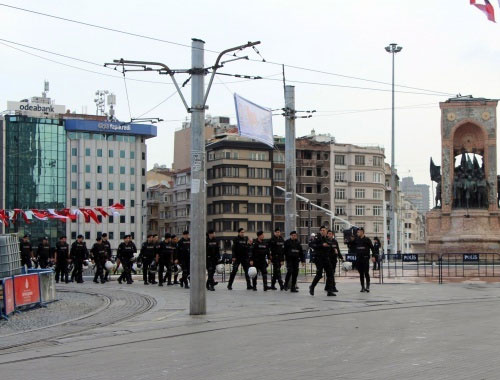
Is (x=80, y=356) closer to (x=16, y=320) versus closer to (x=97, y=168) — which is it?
(x=16, y=320)

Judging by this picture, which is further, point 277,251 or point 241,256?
point 241,256

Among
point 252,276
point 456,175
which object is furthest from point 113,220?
point 252,276

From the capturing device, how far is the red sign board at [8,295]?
1850 cm

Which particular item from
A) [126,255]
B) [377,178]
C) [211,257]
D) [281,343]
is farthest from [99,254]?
[377,178]

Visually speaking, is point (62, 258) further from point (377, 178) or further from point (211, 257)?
point (377, 178)

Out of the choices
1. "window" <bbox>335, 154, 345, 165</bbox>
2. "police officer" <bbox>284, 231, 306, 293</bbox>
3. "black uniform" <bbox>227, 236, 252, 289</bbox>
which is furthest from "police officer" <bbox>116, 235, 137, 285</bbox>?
"window" <bbox>335, 154, 345, 165</bbox>

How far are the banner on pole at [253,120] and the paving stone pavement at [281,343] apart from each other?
27.8 feet

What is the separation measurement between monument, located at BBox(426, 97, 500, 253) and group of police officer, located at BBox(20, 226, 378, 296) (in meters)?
23.7

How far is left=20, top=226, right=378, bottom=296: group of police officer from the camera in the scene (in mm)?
24344

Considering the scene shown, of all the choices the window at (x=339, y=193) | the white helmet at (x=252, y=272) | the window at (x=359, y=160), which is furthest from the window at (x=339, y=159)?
the white helmet at (x=252, y=272)

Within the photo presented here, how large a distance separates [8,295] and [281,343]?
27.3 ft

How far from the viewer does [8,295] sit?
746 inches

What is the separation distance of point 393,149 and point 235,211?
50.2 m

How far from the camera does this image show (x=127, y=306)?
21078mm
